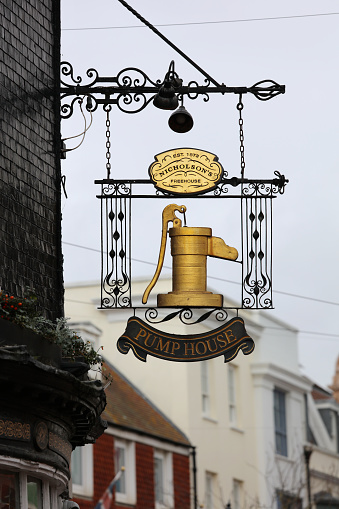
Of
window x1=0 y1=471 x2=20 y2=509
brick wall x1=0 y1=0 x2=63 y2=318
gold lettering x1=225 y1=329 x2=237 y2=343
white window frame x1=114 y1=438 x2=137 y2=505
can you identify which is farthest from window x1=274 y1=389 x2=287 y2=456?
window x1=0 y1=471 x2=20 y2=509

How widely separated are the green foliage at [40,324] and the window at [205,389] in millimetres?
24753

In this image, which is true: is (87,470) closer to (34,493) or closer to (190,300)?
(190,300)

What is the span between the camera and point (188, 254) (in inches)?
512

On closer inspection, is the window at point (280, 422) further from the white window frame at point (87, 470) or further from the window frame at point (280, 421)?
the white window frame at point (87, 470)

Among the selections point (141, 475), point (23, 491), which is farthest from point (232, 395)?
point (23, 491)

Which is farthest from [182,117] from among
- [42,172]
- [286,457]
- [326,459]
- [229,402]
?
[326,459]

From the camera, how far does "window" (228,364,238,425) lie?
128ft

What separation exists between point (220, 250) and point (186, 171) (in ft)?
3.17

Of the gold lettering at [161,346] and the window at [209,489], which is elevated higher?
the window at [209,489]

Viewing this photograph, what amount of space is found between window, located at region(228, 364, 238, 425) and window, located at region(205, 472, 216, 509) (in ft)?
8.30

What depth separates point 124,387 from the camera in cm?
3647

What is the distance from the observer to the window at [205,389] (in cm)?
3750

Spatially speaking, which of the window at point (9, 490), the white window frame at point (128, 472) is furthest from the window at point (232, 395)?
the window at point (9, 490)

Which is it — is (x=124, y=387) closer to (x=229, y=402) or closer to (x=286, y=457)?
(x=229, y=402)
